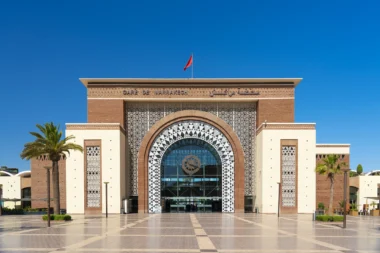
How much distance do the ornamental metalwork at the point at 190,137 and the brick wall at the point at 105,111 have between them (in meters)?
4.73

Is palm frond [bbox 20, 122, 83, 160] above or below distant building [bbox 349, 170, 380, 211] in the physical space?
above

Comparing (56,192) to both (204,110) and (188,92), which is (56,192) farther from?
(204,110)

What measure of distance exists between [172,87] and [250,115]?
29.1ft

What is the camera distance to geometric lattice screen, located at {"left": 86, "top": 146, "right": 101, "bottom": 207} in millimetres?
41938

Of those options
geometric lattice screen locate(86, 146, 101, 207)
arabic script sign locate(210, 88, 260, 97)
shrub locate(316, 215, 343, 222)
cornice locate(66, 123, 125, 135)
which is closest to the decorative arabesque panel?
arabic script sign locate(210, 88, 260, 97)

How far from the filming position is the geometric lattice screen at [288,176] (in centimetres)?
4203

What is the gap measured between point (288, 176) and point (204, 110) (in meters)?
11.1

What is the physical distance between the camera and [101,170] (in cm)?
4197

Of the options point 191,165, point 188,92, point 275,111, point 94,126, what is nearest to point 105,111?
point 94,126

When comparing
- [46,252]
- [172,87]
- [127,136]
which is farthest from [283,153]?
[46,252]

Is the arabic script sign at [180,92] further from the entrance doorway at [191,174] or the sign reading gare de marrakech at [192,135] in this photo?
the entrance doorway at [191,174]

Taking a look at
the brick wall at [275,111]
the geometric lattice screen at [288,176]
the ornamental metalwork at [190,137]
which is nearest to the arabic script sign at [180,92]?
the brick wall at [275,111]

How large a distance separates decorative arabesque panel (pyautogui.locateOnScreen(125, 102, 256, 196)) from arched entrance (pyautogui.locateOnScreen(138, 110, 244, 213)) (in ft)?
2.35

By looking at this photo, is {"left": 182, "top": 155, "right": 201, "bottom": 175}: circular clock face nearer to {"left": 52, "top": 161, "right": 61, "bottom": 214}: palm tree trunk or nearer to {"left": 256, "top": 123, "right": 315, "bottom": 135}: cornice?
{"left": 256, "top": 123, "right": 315, "bottom": 135}: cornice
